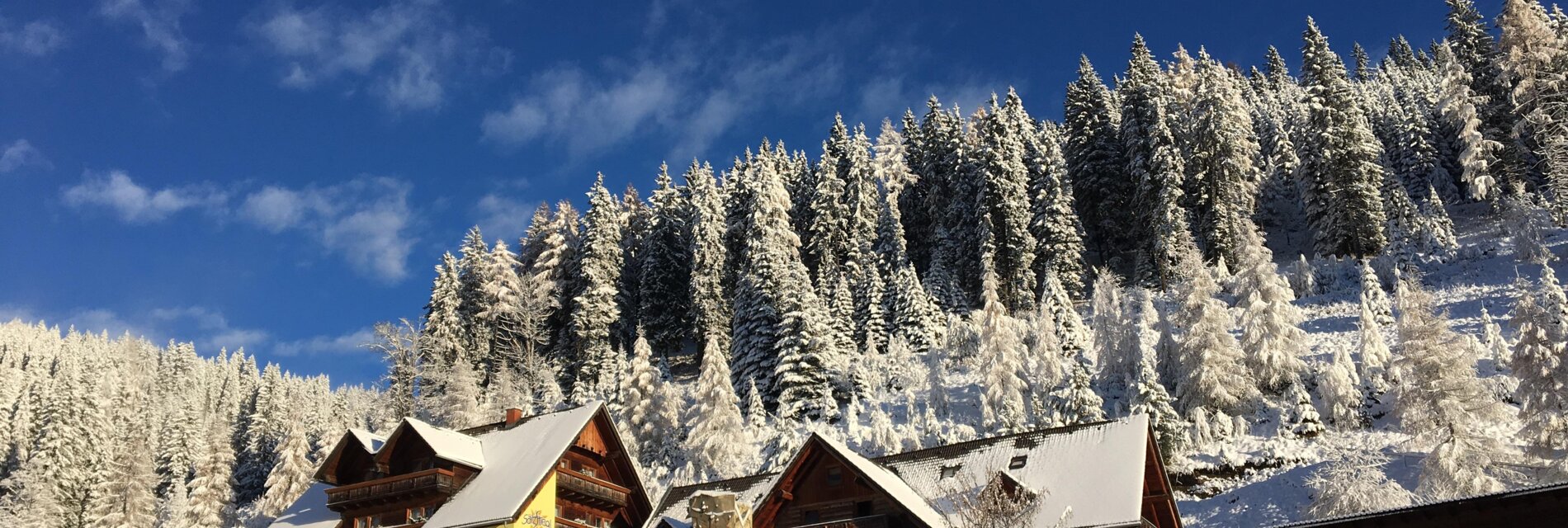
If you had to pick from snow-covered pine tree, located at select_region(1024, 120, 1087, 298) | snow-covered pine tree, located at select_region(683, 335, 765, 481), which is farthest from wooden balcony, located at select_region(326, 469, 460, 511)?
snow-covered pine tree, located at select_region(1024, 120, 1087, 298)

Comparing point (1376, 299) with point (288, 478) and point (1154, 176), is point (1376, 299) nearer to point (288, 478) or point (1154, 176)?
point (1154, 176)

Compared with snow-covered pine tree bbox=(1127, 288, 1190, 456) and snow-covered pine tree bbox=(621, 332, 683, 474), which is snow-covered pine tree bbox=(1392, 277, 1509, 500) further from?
snow-covered pine tree bbox=(621, 332, 683, 474)

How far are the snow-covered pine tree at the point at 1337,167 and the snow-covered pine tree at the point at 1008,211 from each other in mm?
17165

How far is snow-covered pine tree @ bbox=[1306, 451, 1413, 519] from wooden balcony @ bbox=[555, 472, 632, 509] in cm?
2309

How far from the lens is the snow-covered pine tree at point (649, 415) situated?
170ft

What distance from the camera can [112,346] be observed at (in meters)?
170

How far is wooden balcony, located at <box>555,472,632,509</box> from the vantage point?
1390 inches

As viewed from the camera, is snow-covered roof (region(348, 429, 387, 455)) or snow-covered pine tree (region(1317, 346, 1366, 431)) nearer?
snow-covered roof (region(348, 429, 387, 455))

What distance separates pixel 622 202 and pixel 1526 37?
6617 cm

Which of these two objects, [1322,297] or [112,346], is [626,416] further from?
[112,346]

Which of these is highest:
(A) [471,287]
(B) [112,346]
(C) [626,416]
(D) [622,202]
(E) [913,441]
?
(B) [112,346]

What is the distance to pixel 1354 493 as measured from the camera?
3086 centimetres

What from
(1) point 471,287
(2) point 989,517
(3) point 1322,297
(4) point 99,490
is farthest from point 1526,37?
(4) point 99,490

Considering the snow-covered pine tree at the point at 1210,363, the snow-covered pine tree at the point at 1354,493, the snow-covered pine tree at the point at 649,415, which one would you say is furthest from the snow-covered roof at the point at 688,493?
the snow-covered pine tree at the point at 1210,363
